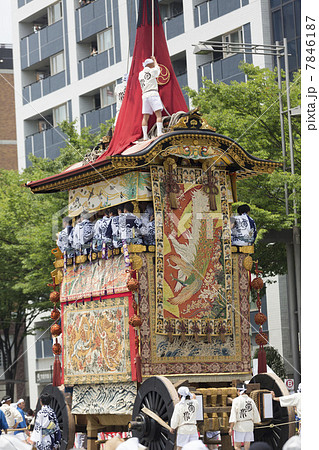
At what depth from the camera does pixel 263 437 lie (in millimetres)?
15375

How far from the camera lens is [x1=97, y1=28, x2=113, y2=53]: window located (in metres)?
39.8

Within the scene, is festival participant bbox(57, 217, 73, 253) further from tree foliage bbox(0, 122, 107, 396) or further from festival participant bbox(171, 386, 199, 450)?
tree foliage bbox(0, 122, 107, 396)

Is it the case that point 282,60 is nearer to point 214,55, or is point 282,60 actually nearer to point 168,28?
point 214,55

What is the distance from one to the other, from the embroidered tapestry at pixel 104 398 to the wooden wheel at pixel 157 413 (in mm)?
736

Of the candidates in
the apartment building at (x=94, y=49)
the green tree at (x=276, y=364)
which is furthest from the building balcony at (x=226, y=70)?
the green tree at (x=276, y=364)

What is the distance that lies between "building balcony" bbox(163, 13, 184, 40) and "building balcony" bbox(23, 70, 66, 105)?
696cm

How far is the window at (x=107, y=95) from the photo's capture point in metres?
39.7

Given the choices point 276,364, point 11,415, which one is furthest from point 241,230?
point 276,364

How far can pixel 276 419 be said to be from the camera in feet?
49.5

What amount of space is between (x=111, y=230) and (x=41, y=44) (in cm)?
2981

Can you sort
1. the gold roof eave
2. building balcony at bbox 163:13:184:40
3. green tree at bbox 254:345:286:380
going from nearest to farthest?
1. the gold roof eave
2. green tree at bbox 254:345:286:380
3. building balcony at bbox 163:13:184:40

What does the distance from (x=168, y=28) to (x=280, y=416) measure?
80.6ft

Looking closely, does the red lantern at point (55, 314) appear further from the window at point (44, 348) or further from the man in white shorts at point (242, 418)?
the window at point (44, 348)

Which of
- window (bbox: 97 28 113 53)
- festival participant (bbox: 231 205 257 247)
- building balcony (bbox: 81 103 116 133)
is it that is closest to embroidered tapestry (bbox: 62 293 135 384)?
festival participant (bbox: 231 205 257 247)
